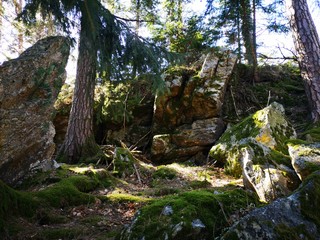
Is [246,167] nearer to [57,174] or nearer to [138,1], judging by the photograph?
[57,174]

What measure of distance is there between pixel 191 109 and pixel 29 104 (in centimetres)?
581

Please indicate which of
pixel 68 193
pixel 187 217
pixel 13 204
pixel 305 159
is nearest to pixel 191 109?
pixel 305 159

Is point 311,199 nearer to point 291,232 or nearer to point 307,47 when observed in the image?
point 291,232

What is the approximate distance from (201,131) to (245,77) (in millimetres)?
3990

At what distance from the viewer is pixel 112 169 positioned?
22.4 feet

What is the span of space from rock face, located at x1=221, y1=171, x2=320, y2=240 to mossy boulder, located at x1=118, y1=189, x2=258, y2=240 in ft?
1.36


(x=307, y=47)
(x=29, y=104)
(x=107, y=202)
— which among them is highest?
(x=307, y=47)

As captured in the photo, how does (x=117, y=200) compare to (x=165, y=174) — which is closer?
(x=117, y=200)

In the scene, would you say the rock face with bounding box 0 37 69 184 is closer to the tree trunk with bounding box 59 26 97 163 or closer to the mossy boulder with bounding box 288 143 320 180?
the tree trunk with bounding box 59 26 97 163

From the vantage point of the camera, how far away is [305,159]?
3.65m

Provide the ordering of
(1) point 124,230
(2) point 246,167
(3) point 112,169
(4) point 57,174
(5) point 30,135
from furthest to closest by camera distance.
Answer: (3) point 112,169 < (4) point 57,174 < (5) point 30,135 < (2) point 246,167 < (1) point 124,230

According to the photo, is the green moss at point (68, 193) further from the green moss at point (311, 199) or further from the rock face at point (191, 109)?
the rock face at point (191, 109)

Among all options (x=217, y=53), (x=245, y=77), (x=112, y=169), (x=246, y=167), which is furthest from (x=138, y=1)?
(x=246, y=167)

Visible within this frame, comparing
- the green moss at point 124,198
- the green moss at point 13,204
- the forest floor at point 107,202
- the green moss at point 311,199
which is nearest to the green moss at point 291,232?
the green moss at point 311,199
